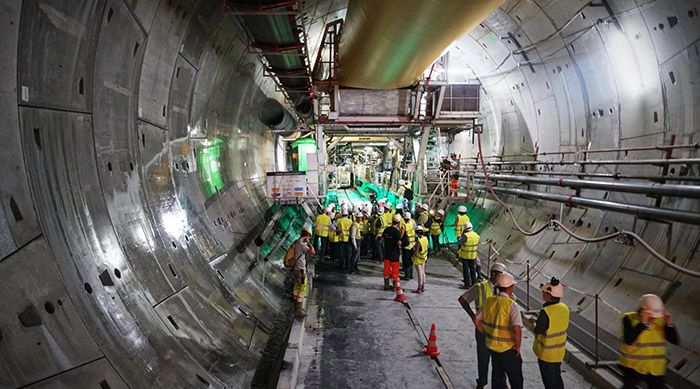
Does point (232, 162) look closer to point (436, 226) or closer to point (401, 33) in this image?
point (401, 33)

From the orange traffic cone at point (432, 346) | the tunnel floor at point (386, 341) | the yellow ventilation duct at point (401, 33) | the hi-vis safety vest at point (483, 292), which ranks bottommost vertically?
the tunnel floor at point (386, 341)

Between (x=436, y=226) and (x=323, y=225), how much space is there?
3325 millimetres

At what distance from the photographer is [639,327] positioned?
325 centimetres

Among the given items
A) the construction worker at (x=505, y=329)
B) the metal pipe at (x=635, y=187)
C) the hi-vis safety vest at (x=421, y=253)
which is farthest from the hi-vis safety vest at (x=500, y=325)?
the hi-vis safety vest at (x=421, y=253)

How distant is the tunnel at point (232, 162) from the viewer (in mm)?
2744

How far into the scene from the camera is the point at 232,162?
30.7ft

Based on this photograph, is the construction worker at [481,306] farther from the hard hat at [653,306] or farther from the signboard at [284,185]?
the signboard at [284,185]

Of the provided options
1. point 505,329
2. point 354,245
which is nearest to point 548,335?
point 505,329

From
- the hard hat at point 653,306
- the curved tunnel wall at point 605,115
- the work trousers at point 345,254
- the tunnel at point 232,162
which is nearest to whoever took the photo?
the tunnel at point 232,162

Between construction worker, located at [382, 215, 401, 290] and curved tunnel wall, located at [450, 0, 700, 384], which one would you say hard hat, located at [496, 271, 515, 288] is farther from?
construction worker, located at [382, 215, 401, 290]

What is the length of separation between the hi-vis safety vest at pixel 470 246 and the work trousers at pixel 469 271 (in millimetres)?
242

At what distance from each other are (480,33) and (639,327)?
955cm

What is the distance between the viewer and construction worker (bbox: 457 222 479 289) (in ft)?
24.8

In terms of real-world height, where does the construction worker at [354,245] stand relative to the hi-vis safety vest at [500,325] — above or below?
below
